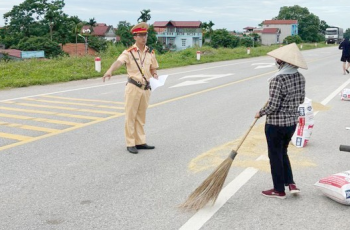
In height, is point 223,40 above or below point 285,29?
below

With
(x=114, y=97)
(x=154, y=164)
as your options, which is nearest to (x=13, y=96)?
(x=114, y=97)

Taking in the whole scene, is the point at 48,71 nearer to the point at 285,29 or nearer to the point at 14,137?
the point at 14,137

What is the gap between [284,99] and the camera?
434 centimetres

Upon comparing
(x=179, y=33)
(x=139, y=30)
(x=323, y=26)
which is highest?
(x=323, y=26)

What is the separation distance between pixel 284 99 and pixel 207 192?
3.94 ft

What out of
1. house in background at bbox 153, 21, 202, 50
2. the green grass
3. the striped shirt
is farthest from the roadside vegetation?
the striped shirt

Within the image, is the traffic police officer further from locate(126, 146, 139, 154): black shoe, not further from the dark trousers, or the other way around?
the dark trousers

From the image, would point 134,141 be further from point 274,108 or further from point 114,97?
point 114,97

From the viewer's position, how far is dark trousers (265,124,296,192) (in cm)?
445

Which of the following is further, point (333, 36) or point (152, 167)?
point (333, 36)

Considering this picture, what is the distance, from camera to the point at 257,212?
4.23m

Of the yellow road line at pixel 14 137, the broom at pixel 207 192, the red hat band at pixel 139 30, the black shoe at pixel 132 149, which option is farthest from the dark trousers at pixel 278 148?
the yellow road line at pixel 14 137

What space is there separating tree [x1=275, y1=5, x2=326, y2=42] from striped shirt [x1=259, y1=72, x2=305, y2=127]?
118574 mm

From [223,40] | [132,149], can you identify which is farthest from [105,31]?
[132,149]
